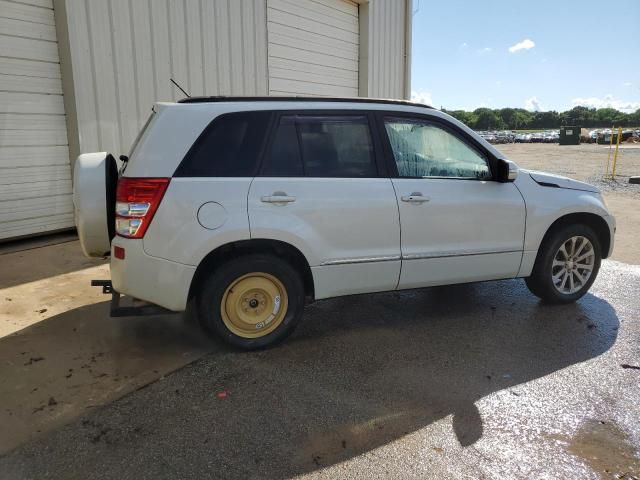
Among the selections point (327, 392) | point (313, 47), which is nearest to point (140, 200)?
point (327, 392)

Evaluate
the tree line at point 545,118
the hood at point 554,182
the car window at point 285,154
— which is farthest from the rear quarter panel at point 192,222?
the tree line at point 545,118

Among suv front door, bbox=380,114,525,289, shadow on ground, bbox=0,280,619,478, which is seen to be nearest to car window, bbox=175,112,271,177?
suv front door, bbox=380,114,525,289

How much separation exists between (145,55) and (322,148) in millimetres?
4640

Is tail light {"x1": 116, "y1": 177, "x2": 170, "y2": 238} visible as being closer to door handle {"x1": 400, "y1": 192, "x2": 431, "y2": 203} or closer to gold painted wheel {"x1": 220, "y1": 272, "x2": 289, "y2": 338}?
gold painted wheel {"x1": 220, "y1": 272, "x2": 289, "y2": 338}

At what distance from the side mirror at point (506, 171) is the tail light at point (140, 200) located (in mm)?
2682

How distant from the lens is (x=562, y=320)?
14.8 feet

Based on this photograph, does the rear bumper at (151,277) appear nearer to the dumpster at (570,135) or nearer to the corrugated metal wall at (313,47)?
the corrugated metal wall at (313,47)

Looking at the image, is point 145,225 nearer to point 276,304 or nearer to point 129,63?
point 276,304

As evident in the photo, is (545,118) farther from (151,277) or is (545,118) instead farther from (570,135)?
(151,277)

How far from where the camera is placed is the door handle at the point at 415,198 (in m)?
3.99

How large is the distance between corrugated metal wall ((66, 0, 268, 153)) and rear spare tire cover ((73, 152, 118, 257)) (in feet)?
11.5

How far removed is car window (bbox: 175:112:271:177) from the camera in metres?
3.54

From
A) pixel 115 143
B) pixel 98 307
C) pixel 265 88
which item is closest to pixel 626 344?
pixel 98 307

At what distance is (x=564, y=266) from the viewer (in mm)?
4770
